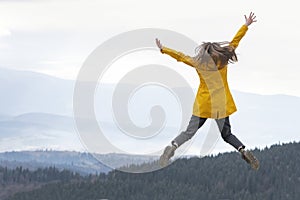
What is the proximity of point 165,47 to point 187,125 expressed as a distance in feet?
3.94

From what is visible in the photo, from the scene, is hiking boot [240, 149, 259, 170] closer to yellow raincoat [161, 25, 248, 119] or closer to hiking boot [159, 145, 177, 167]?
yellow raincoat [161, 25, 248, 119]

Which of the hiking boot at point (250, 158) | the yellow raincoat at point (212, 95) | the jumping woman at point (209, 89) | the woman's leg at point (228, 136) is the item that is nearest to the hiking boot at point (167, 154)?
the jumping woman at point (209, 89)

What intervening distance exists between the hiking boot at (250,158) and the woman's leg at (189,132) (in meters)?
0.79

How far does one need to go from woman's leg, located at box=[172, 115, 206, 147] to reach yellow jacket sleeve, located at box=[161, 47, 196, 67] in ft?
2.62

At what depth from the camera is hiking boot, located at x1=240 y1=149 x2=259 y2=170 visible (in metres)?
10.2

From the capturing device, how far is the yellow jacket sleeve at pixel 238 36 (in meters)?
10.5

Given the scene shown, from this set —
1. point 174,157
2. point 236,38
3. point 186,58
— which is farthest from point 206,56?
point 174,157

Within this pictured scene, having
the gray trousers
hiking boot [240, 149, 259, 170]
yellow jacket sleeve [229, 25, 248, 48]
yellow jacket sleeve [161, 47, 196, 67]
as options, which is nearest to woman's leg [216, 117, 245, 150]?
the gray trousers

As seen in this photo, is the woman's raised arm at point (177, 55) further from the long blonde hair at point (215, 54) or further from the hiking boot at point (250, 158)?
the hiking boot at point (250, 158)

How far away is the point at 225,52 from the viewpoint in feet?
33.0

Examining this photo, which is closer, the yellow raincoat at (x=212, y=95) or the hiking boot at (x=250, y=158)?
the yellow raincoat at (x=212, y=95)

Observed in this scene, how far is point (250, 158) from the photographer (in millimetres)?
10367

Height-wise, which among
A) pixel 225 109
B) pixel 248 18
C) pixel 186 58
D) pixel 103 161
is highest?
pixel 248 18

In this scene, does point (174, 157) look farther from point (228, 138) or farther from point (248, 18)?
point (248, 18)
